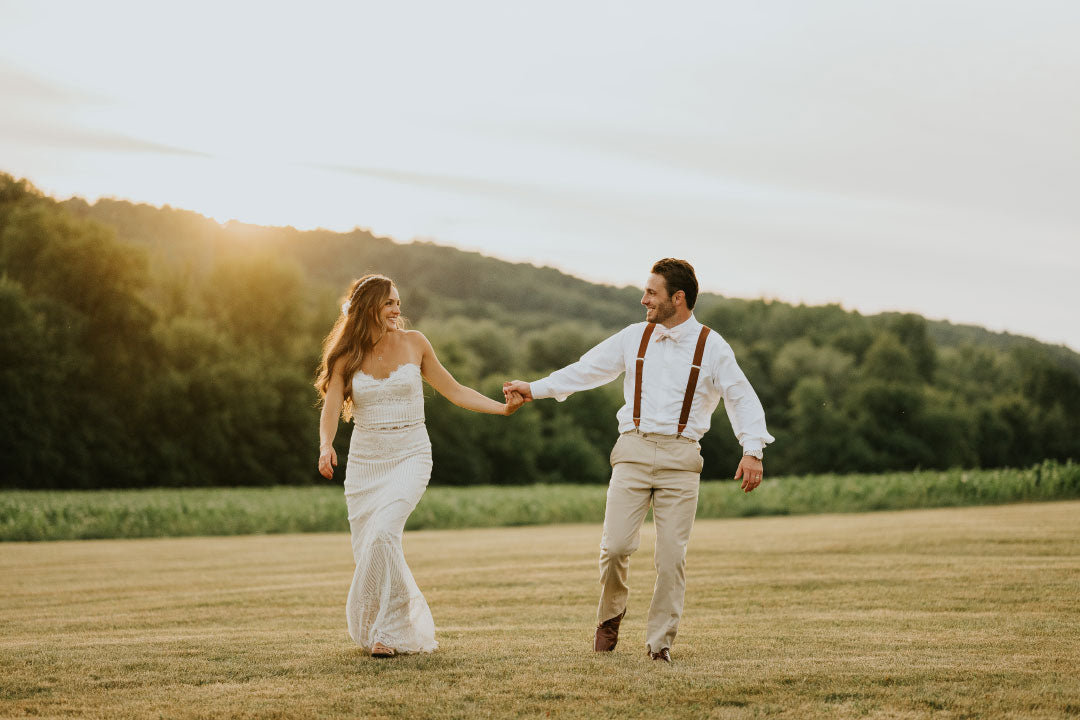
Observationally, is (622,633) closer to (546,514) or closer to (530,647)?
(530,647)

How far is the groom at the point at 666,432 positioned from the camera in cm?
728

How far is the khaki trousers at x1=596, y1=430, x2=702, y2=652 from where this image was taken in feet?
23.9

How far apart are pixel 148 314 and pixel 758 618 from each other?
49.7 metres

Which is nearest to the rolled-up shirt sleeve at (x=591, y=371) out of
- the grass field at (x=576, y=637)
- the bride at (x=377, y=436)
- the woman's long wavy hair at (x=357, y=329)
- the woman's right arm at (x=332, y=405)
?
the bride at (x=377, y=436)

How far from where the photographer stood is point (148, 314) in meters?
54.8

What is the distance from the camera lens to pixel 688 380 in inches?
288

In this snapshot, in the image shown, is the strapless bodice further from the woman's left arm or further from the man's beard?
the man's beard

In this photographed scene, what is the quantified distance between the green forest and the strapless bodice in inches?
1370

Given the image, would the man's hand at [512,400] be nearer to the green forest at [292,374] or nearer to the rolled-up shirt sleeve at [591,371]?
the rolled-up shirt sleeve at [591,371]

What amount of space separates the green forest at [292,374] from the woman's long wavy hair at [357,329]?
115ft

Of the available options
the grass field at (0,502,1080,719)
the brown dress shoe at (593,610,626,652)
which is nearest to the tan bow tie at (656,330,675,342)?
the brown dress shoe at (593,610,626,652)

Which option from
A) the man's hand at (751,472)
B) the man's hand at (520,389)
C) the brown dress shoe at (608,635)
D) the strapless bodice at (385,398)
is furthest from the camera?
the man's hand at (520,389)

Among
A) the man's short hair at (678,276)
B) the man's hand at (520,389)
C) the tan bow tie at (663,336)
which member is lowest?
the man's hand at (520,389)

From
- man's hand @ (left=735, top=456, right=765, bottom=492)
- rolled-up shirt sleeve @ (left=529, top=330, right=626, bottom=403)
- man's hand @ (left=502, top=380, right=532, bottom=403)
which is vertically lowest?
man's hand @ (left=735, top=456, right=765, bottom=492)
